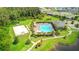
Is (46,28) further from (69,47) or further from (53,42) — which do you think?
(69,47)

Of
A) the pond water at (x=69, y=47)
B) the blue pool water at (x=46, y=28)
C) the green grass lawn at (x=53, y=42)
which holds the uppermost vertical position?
the blue pool water at (x=46, y=28)

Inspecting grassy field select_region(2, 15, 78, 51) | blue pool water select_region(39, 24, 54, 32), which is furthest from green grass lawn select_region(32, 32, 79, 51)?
blue pool water select_region(39, 24, 54, 32)

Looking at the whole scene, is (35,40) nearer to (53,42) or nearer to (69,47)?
(53,42)

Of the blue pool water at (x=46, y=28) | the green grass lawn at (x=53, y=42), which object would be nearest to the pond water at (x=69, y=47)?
the green grass lawn at (x=53, y=42)

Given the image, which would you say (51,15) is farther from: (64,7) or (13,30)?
(13,30)

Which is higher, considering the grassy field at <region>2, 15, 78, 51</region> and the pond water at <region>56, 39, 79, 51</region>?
the grassy field at <region>2, 15, 78, 51</region>

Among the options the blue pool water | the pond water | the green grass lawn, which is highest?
the blue pool water

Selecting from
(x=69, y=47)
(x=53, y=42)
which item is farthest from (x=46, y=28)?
(x=69, y=47)

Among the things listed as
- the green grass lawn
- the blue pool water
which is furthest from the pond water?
the blue pool water

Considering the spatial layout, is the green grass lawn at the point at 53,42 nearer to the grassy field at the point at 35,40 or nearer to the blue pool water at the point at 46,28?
the grassy field at the point at 35,40

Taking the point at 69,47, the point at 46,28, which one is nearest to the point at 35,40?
the point at 46,28

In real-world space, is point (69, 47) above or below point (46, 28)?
below

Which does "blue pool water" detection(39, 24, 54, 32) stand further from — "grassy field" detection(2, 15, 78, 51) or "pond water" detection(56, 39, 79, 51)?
"pond water" detection(56, 39, 79, 51)
